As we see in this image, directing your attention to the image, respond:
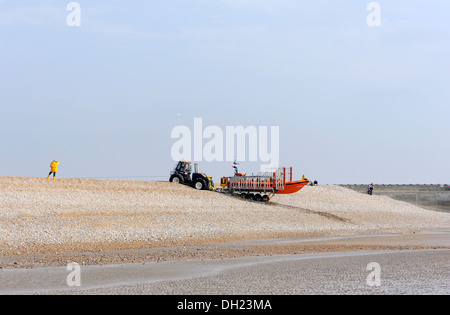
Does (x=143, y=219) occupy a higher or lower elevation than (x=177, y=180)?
lower

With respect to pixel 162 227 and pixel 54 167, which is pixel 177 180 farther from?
pixel 162 227

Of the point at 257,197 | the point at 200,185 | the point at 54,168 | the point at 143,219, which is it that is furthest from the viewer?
the point at 200,185

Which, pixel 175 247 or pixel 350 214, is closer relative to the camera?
pixel 175 247

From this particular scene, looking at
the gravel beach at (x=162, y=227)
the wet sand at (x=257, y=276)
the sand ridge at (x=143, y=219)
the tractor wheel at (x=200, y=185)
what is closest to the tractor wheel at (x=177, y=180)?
the tractor wheel at (x=200, y=185)

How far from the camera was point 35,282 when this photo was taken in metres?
17.8

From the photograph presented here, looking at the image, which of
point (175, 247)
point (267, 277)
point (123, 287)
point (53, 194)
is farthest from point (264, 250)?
point (53, 194)

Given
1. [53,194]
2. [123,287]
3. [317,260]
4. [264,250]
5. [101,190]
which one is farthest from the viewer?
[101,190]

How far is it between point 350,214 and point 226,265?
3158cm

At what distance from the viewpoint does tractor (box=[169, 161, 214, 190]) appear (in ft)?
171

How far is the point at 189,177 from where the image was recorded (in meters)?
53.4

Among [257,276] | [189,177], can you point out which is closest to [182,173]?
[189,177]

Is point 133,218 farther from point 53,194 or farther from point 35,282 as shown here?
point 35,282
